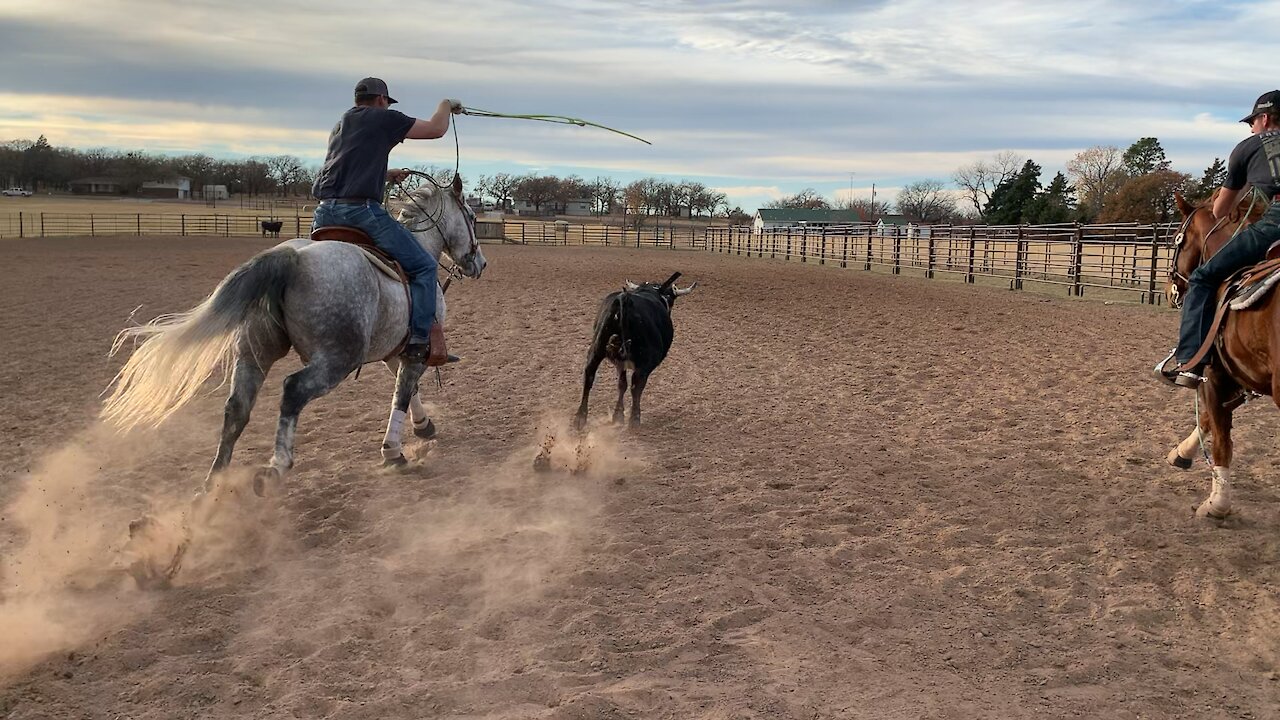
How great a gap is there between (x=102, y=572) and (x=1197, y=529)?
594 centimetres

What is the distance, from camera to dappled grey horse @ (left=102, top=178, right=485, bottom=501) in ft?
14.3

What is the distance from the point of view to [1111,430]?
7133mm

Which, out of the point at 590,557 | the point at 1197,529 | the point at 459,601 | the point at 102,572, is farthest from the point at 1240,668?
the point at 102,572

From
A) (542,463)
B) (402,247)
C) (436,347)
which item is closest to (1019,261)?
(542,463)

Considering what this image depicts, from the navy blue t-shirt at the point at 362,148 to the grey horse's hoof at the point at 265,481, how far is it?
177 centimetres

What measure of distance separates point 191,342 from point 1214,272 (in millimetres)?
5792

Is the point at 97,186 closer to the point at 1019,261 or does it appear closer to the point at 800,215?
the point at 800,215

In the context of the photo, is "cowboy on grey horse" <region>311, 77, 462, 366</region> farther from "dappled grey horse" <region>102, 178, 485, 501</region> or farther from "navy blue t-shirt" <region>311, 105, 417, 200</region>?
"dappled grey horse" <region>102, 178, 485, 501</region>

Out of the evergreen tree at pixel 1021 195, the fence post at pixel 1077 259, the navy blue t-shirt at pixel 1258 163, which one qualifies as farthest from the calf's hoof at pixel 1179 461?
the evergreen tree at pixel 1021 195

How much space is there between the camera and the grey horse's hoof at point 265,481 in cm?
436

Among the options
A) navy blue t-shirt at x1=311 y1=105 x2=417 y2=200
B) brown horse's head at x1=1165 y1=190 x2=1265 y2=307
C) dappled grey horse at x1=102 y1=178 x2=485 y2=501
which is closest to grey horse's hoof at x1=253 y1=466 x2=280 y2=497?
dappled grey horse at x1=102 y1=178 x2=485 y2=501

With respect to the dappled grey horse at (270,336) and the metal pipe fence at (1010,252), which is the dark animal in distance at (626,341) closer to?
the dappled grey horse at (270,336)

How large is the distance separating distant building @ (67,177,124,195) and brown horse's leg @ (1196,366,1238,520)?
107 metres

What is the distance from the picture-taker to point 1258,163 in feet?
16.0
